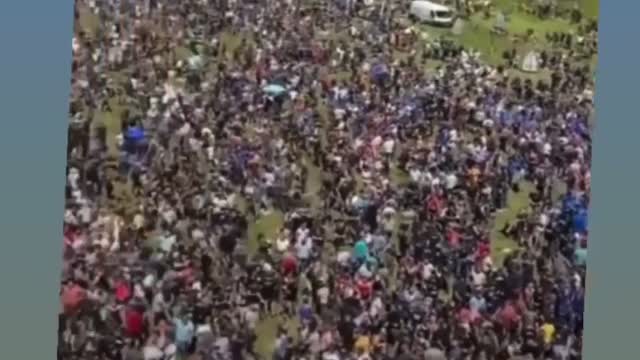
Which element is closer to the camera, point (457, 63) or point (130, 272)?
point (130, 272)

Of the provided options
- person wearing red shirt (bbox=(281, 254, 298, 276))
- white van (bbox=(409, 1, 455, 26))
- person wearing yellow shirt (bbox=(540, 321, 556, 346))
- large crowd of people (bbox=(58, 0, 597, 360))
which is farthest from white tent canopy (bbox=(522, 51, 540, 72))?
person wearing red shirt (bbox=(281, 254, 298, 276))

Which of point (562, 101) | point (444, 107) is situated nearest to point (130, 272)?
point (444, 107)

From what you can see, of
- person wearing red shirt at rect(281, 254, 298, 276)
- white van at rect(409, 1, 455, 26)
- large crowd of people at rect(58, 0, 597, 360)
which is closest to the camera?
large crowd of people at rect(58, 0, 597, 360)

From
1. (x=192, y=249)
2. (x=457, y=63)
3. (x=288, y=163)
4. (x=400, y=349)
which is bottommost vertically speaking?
(x=400, y=349)

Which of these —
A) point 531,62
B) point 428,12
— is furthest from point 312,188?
point 531,62

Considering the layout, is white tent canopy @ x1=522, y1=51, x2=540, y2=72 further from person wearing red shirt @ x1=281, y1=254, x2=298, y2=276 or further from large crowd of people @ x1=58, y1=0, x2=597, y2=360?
person wearing red shirt @ x1=281, y1=254, x2=298, y2=276

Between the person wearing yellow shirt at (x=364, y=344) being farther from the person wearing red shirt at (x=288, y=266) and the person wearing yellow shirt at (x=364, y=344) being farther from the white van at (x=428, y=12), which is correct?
the white van at (x=428, y=12)

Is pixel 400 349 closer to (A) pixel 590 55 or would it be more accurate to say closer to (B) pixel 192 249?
(B) pixel 192 249

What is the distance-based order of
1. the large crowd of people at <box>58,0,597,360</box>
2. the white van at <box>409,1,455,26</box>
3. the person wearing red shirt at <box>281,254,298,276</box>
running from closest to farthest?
1. the large crowd of people at <box>58,0,597,360</box>
2. the person wearing red shirt at <box>281,254,298,276</box>
3. the white van at <box>409,1,455,26</box>
